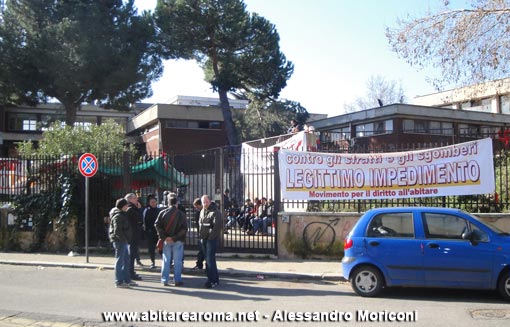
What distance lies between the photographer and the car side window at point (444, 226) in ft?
26.6

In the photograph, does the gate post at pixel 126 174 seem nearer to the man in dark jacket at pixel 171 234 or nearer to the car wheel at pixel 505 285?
the man in dark jacket at pixel 171 234

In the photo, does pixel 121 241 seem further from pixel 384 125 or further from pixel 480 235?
pixel 384 125

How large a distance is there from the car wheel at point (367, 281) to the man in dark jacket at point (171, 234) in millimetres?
3284

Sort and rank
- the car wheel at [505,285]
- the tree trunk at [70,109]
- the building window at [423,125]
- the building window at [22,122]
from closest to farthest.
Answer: the car wheel at [505,285], the tree trunk at [70,109], the building window at [423,125], the building window at [22,122]

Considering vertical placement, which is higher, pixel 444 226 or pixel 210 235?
pixel 444 226

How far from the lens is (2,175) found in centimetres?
1573

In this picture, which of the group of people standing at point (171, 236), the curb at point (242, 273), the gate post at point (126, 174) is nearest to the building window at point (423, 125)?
the gate post at point (126, 174)

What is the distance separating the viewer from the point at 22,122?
170 ft

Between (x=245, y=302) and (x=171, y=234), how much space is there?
7.04ft

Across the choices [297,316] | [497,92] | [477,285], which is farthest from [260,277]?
[497,92]

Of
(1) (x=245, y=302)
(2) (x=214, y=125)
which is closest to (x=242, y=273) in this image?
(1) (x=245, y=302)

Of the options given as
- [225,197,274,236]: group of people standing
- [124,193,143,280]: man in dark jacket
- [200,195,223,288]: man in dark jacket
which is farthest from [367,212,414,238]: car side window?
[225,197,274,236]: group of people standing

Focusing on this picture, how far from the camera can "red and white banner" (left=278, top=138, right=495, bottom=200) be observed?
453 inches

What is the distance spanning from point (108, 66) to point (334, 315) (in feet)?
87.9
